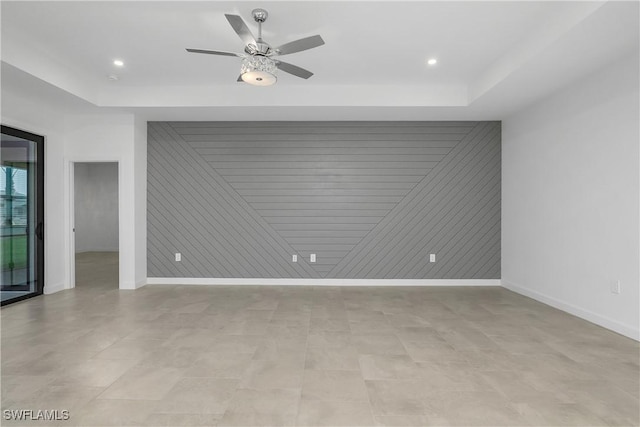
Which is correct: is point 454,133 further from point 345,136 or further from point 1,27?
point 1,27

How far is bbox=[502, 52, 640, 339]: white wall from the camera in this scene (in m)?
3.30

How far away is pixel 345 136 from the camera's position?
5586 mm

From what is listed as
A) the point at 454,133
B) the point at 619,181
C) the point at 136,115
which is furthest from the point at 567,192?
the point at 136,115

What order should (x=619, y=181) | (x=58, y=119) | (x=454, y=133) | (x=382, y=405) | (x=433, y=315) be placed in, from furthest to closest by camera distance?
(x=454, y=133) < (x=58, y=119) < (x=433, y=315) < (x=619, y=181) < (x=382, y=405)

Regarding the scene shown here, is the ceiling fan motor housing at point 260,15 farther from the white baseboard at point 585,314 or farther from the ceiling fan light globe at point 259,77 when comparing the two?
the white baseboard at point 585,314

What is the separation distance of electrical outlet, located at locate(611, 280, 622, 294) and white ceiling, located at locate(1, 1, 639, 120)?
2.33 meters

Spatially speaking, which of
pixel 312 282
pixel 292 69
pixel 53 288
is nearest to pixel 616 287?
pixel 312 282

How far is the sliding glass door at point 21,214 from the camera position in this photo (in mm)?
4336

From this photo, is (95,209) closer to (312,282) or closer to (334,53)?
(312,282)

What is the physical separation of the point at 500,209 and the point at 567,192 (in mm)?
1475

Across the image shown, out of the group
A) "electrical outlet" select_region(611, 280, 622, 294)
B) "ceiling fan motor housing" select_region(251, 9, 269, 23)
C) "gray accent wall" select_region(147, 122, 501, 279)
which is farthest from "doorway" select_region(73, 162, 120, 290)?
"electrical outlet" select_region(611, 280, 622, 294)

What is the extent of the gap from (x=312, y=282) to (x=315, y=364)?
9.71ft

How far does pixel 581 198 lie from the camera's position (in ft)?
12.8

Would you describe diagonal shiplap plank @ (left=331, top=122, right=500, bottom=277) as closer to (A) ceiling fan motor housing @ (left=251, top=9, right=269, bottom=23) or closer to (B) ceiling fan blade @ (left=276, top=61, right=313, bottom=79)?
(B) ceiling fan blade @ (left=276, top=61, right=313, bottom=79)
